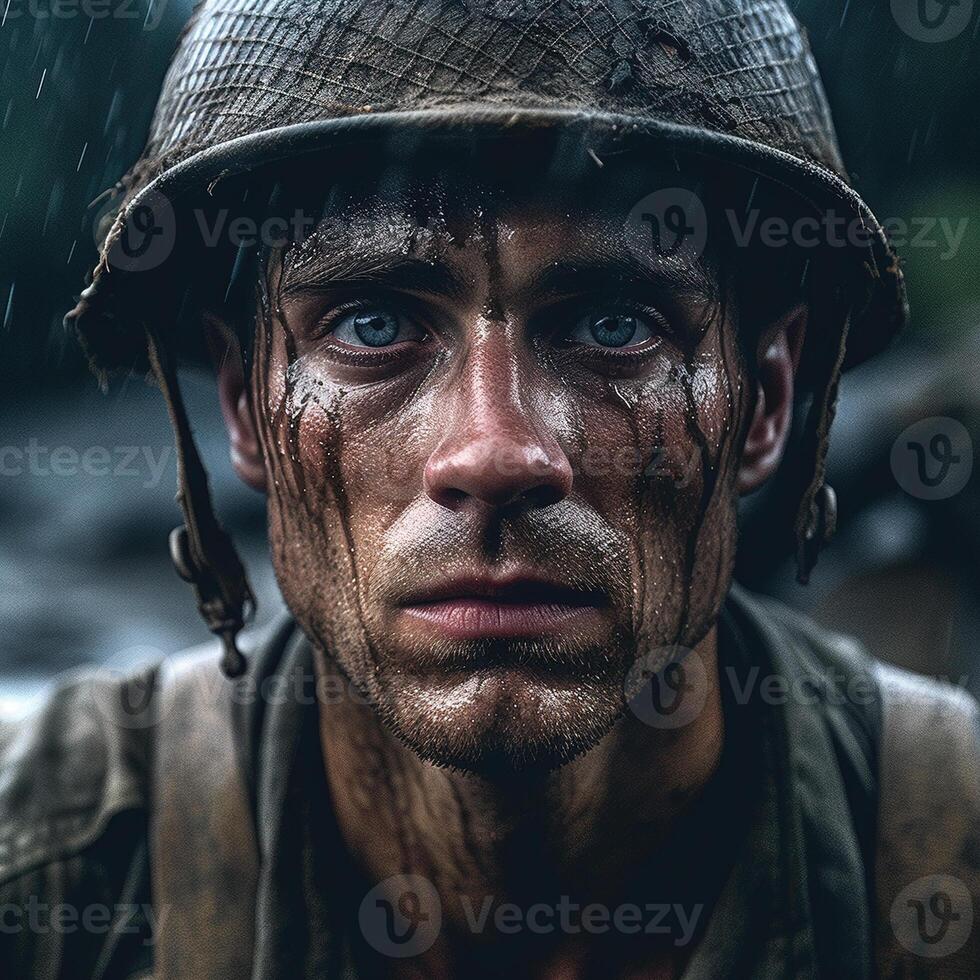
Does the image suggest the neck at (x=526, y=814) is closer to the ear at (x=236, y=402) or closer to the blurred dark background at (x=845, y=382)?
the ear at (x=236, y=402)

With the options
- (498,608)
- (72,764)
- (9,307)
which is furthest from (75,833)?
(9,307)

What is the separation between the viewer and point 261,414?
6.63ft

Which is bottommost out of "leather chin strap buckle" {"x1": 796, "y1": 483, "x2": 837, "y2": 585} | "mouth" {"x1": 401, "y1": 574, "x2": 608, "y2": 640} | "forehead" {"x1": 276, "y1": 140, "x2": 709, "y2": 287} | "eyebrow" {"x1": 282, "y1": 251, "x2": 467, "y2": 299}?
"leather chin strap buckle" {"x1": 796, "y1": 483, "x2": 837, "y2": 585}

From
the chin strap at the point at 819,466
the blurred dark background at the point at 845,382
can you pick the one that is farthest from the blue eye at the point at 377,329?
the blurred dark background at the point at 845,382

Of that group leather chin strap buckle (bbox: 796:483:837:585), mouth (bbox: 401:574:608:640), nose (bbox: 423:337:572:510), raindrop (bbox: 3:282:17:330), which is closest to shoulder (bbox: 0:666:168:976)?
mouth (bbox: 401:574:608:640)

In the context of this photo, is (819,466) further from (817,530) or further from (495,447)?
(495,447)

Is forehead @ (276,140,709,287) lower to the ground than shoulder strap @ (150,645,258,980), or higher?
higher

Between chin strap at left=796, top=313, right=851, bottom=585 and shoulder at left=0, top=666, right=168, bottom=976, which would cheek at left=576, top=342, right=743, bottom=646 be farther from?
shoulder at left=0, top=666, right=168, bottom=976

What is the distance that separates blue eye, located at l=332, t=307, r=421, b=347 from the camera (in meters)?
1.83

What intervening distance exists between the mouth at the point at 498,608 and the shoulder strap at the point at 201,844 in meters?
0.70

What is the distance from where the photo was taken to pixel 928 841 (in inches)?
85.4

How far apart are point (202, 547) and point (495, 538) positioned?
81cm

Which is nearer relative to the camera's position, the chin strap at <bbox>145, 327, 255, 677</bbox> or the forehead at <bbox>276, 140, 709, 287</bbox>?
the forehead at <bbox>276, 140, 709, 287</bbox>

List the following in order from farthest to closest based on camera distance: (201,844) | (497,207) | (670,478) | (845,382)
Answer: (845,382), (201,844), (670,478), (497,207)
